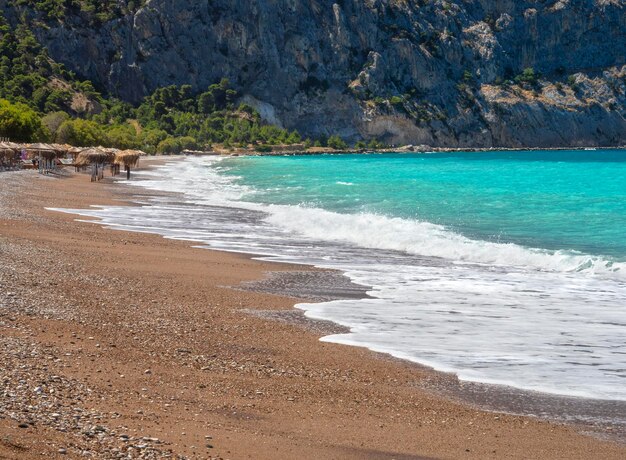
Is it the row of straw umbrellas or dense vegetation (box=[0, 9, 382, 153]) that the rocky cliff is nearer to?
dense vegetation (box=[0, 9, 382, 153])

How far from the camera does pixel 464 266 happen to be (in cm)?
1789

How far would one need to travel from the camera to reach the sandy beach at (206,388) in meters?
6.49

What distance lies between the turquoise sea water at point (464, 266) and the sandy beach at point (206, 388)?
1002 mm

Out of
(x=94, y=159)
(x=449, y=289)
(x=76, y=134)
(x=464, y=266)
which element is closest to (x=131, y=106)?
(x=76, y=134)

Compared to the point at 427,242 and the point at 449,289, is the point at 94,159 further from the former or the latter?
the point at 449,289

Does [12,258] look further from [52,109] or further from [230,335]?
[52,109]

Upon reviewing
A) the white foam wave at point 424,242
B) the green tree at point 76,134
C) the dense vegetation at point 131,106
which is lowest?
the white foam wave at point 424,242

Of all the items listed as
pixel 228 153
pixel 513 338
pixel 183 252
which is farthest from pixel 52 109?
pixel 513 338

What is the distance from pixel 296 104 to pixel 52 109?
196ft

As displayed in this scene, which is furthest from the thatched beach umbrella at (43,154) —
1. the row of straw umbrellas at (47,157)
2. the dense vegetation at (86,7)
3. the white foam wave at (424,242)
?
the dense vegetation at (86,7)

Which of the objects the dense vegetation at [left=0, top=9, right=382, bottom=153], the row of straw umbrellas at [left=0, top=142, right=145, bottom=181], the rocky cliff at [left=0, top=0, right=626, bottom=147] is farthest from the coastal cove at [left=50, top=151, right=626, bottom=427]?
the rocky cliff at [left=0, top=0, right=626, bottom=147]

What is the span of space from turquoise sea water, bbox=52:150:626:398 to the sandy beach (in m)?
1.00

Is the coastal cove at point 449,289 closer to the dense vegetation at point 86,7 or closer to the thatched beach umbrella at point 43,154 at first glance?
the thatched beach umbrella at point 43,154

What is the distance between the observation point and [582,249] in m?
20.8
